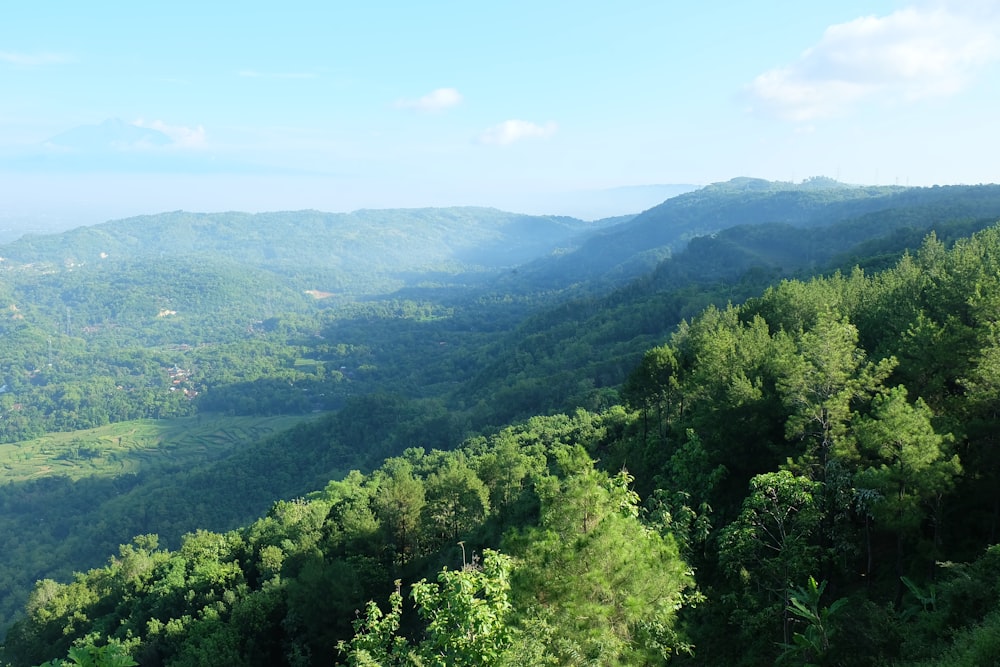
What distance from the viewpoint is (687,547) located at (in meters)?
18.8

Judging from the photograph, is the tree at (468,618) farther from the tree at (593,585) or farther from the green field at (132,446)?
the green field at (132,446)

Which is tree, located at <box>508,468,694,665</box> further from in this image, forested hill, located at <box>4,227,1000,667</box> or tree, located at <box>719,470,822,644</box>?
tree, located at <box>719,470,822,644</box>

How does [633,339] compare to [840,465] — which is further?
[633,339]

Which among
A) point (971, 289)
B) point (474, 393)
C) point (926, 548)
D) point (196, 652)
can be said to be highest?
point (971, 289)

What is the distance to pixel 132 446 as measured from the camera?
172125mm

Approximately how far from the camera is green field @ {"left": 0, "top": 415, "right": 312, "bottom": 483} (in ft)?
510

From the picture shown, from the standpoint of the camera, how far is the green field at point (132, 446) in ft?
Answer: 510

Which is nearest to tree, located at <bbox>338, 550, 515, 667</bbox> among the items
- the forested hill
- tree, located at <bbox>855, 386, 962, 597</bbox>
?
the forested hill

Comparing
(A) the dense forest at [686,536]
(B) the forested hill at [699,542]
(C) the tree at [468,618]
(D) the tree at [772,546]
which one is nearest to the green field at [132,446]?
(A) the dense forest at [686,536]

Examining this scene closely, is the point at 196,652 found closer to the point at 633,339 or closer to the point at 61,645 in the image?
the point at 61,645

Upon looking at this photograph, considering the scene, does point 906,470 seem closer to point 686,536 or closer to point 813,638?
point 813,638

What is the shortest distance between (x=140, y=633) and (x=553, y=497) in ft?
145

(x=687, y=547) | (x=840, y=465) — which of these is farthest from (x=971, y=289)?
(x=687, y=547)

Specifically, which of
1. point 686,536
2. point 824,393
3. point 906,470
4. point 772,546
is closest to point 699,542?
point 686,536
